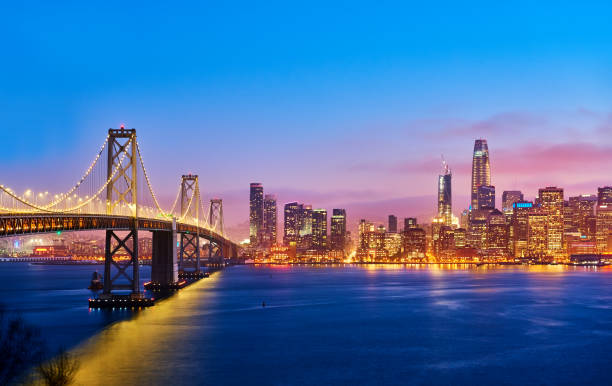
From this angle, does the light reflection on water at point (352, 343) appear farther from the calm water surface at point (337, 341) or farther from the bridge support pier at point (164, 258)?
the bridge support pier at point (164, 258)

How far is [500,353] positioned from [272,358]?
15.5 metres

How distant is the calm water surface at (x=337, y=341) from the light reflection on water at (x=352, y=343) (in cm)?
8

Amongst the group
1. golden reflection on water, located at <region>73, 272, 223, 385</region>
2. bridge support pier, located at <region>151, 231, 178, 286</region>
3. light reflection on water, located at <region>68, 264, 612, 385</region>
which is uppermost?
bridge support pier, located at <region>151, 231, 178, 286</region>

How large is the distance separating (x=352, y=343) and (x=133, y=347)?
51.5ft

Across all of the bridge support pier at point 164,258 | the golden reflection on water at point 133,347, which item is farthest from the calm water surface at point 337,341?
the bridge support pier at point 164,258

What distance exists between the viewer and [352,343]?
4775cm

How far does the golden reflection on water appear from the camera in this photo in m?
35.2

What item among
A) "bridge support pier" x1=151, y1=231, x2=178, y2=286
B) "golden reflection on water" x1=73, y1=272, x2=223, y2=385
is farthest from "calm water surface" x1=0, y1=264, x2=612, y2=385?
"bridge support pier" x1=151, y1=231, x2=178, y2=286

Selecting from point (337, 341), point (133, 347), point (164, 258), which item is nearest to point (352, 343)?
point (337, 341)

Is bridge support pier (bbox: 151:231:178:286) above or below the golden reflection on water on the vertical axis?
above

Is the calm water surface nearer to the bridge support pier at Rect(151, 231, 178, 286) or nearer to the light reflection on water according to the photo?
the light reflection on water

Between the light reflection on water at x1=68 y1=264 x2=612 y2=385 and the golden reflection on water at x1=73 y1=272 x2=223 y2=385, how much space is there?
2.8 inches

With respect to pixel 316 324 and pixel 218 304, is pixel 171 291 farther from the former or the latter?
pixel 316 324

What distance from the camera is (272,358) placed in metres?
41.9
